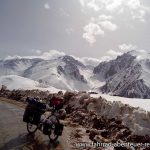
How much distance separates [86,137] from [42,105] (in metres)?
2.87

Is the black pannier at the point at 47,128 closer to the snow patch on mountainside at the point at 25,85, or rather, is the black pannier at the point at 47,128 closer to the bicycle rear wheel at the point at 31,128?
the bicycle rear wheel at the point at 31,128

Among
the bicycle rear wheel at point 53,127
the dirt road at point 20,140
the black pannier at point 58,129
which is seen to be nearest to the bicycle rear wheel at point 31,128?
the dirt road at point 20,140

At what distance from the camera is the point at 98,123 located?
755 inches

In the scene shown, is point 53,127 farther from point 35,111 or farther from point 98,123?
point 98,123

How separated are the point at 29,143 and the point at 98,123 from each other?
266 inches

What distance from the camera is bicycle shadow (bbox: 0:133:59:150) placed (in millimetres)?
12334

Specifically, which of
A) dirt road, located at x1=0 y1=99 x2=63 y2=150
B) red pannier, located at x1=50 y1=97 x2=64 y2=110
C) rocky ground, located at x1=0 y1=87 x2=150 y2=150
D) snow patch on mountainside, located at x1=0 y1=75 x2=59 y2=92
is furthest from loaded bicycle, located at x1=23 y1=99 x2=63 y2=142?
snow patch on mountainside, located at x1=0 y1=75 x2=59 y2=92

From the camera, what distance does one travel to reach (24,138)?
46.2ft

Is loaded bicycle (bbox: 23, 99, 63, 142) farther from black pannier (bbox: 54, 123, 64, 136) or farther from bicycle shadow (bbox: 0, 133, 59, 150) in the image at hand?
bicycle shadow (bbox: 0, 133, 59, 150)

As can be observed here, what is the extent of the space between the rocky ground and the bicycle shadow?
120 centimetres

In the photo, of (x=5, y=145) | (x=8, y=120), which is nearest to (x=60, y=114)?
(x=5, y=145)

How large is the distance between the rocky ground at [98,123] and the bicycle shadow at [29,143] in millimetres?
1198

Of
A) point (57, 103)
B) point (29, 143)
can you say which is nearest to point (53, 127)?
point (57, 103)

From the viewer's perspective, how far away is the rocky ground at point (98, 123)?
15271 mm
